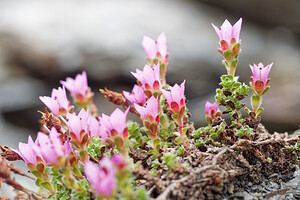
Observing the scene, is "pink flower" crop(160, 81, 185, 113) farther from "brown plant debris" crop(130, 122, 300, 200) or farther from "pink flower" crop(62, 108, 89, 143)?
"pink flower" crop(62, 108, 89, 143)

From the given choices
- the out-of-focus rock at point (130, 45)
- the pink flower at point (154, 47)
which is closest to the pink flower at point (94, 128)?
the pink flower at point (154, 47)

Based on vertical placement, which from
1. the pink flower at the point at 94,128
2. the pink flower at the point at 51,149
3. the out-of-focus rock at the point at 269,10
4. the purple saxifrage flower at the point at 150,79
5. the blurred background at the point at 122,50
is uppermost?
the out-of-focus rock at the point at 269,10

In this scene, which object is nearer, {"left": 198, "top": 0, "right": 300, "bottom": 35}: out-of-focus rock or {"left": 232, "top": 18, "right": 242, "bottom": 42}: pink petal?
{"left": 232, "top": 18, "right": 242, "bottom": 42}: pink petal

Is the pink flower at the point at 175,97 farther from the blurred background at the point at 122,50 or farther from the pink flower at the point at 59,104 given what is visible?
the blurred background at the point at 122,50

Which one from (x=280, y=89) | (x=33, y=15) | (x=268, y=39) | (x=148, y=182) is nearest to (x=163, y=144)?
(x=148, y=182)

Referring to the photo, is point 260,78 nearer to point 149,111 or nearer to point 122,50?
point 149,111

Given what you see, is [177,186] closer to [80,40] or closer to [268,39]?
[80,40]

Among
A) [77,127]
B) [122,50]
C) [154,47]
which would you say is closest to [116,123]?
[77,127]

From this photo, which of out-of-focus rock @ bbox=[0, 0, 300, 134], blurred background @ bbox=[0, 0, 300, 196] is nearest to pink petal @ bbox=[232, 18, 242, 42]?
blurred background @ bbox=[0, 0, 300, 196]
